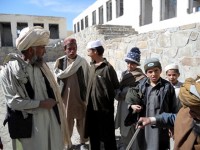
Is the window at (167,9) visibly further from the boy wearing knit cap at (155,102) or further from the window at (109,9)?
the boy wearing knit cap at (155,102)

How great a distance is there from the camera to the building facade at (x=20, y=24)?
97.8 ft

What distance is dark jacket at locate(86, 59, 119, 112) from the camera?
289 cm

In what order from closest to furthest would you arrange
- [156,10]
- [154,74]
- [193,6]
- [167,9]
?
[154,74] < [193,6] < [167,9] < [156,10]

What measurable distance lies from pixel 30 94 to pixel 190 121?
4.30 feet

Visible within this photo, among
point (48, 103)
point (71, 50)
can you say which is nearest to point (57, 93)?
point (48, 103)

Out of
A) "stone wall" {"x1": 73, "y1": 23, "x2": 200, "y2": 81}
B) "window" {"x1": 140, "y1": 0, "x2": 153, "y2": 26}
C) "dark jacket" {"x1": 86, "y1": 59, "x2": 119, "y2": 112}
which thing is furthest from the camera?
"window" {"x1": 140, "y1": 0, "x2": 153, "y2": 26}

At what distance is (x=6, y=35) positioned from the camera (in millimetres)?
31109

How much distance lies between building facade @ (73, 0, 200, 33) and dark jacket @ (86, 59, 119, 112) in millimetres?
6080

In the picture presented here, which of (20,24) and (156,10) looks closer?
(156,10)

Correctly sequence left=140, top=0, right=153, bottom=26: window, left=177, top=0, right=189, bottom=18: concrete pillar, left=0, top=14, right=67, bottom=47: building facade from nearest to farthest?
left=177, top=0, right=189, bottom=18: concrete pillar < left=140, top=0, right=153, bottom=26: window < left=0, top=14, right=67, bottom=47: building facade

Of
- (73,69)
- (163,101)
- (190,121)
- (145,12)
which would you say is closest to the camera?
(190,121)

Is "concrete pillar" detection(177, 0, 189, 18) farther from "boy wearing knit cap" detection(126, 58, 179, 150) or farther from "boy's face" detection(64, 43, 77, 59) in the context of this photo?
"boy wearing knit cap" detection(126, 58, 179, 150)

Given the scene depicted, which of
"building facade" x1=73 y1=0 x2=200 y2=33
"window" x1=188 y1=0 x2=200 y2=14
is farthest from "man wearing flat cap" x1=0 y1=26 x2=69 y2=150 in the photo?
"window" x1=188 y1=0 x2=200 y2=14

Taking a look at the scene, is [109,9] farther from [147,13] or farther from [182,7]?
[182,7]
